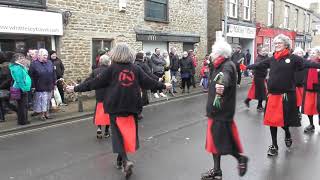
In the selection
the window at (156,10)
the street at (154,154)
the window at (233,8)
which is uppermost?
the window at (233,8)

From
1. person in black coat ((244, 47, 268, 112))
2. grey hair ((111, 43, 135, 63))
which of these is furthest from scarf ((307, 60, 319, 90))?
grey hair ((111, 43, 135, 63))

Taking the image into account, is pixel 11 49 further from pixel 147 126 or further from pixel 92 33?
pixel 147 126

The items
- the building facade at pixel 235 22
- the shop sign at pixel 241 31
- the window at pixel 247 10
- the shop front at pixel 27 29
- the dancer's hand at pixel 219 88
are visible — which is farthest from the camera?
the window at pixel 247 10

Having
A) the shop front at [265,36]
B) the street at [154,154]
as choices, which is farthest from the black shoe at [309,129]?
the shop front at [265,36]

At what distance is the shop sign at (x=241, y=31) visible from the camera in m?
26.7

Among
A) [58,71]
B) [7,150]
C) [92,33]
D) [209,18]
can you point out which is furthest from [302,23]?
[7,150]

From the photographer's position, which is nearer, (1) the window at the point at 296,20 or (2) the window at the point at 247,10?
(2) the window at the point at 247,10

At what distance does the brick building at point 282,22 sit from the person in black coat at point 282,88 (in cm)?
2109

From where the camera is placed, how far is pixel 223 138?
5.57 m

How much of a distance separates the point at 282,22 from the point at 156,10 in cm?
1937

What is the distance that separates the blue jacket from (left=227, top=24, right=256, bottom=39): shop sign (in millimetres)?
17200

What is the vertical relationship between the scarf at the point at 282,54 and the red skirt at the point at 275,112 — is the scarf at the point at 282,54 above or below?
above

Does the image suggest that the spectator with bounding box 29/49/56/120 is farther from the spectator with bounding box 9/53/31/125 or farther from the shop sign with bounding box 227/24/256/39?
the shop sign with bounding box 227/24/256/39

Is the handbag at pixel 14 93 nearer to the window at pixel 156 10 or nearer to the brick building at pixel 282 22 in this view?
the window at pixel 156 10
